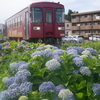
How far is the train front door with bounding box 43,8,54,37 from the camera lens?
48.7ft

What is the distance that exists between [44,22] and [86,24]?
42794 millimetres

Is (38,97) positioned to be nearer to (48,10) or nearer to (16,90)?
(16,90)

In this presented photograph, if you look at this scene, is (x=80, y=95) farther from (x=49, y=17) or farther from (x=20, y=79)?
(x=49, y=17)

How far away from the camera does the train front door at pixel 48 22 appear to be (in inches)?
584

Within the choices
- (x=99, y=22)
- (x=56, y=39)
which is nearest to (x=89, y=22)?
(x=99, y=22)

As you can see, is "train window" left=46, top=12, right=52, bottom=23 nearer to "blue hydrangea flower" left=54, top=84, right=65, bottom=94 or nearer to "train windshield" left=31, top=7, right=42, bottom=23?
"train windshield" left=31, top=7, right=42, bottom=23

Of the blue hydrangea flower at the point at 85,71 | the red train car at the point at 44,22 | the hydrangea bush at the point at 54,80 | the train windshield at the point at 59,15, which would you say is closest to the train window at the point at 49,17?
the red train car at the point at 44,22

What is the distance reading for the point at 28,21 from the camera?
14695 mm

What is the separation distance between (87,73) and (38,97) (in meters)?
0.67

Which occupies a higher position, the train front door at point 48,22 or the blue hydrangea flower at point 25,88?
the train front door at point 48,22

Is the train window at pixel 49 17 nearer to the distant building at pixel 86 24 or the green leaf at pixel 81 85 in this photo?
the green leaf at pixel 81 85

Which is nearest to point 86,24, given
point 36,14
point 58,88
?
point 36,14

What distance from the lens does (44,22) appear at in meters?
14.9

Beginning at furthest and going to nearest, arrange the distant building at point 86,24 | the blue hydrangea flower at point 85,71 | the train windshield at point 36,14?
1. the distant building at point 86,24
2. the train windshield at point 36,14
3. the blue hydrangea flower at point 85,71
